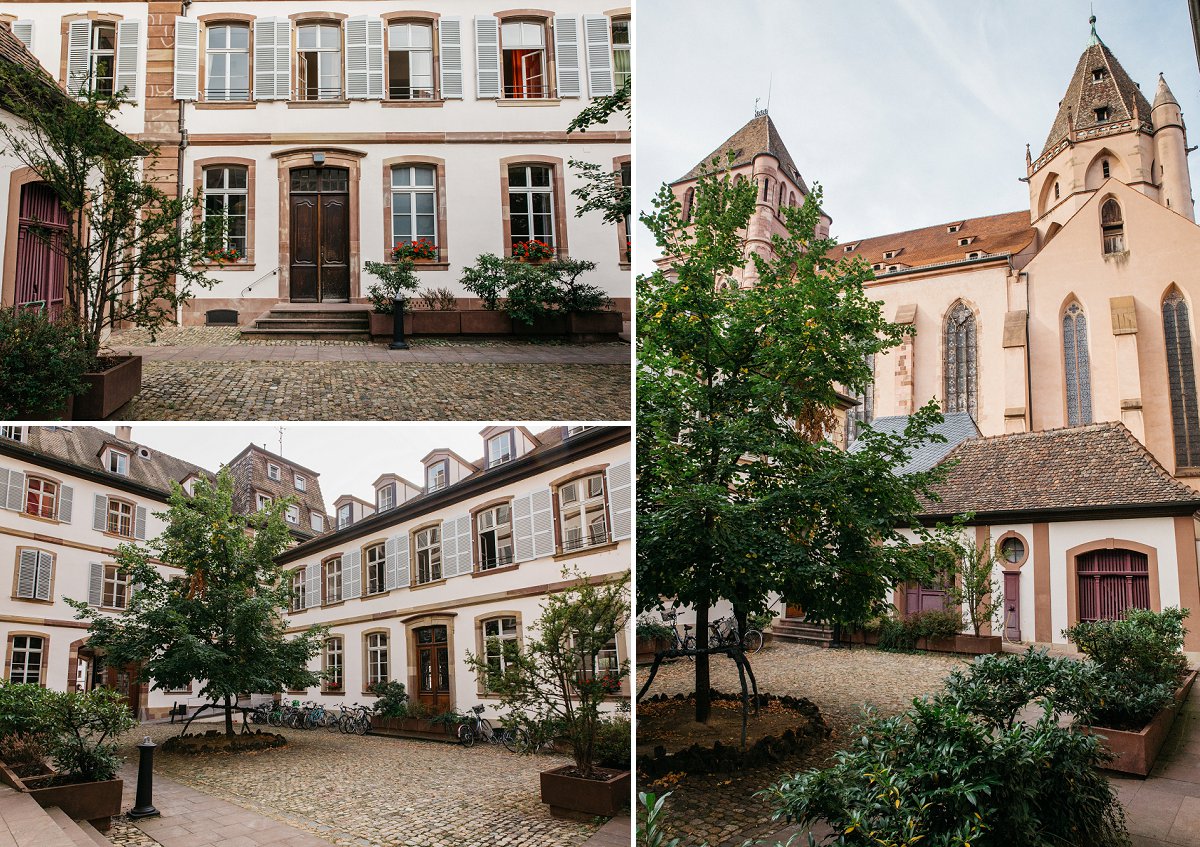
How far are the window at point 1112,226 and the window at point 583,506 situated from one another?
21.3 metres

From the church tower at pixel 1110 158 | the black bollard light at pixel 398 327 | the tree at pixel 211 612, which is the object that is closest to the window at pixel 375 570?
the tree at pixel 211 612

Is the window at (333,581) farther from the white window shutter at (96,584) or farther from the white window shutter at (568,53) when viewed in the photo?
the white window shutter at (568,53)

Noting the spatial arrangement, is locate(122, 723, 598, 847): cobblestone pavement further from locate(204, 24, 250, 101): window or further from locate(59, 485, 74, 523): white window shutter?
locate(204, 24, 250, 101): window

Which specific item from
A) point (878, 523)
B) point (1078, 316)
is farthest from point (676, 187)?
point (1078, 316)

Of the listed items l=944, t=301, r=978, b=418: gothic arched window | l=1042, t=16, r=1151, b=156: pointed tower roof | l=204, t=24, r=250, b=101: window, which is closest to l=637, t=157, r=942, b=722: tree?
l=204, t=24, r=250, b=101: window

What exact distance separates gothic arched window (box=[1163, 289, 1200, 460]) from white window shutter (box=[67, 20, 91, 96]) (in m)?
22.1

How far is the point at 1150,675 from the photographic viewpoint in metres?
5.71

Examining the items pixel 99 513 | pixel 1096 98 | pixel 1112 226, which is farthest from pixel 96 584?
pixel 1096 98

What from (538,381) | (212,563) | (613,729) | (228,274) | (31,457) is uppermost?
(228,274)

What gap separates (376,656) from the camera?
21.0 feet

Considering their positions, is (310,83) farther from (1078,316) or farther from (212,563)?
(1078,316)

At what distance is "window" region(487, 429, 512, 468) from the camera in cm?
369

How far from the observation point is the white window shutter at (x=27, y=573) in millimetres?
4023

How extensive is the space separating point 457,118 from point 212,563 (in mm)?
4857
